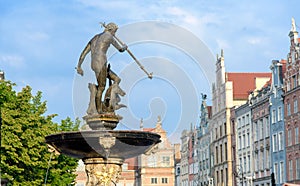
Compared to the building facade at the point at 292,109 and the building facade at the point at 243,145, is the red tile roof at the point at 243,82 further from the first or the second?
the building facade at the point at 292,109

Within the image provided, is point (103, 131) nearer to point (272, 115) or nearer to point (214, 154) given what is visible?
point (272, 115)

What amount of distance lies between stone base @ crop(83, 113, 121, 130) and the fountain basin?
2.28ft

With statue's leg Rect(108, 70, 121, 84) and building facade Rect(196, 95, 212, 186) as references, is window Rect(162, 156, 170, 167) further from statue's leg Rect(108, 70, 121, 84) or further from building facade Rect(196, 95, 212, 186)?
statue's leg Rect(108, 70, 121, 84)

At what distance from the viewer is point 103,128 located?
16.5 metres

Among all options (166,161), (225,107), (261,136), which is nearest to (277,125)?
(261,136)

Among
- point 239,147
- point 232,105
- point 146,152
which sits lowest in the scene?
point 146,152

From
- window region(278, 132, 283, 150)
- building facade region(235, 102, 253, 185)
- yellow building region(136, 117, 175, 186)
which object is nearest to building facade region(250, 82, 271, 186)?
building facade region(235, 102, 253, 185)

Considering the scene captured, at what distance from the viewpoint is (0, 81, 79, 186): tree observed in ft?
120

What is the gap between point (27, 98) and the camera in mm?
40188

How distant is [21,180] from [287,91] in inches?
956

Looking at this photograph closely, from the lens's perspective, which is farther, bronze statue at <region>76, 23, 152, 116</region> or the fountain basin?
bronze statue at <region>76, 23, 152, 116</region>

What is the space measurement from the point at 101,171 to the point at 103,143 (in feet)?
4.36

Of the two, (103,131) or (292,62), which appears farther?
(292,62)

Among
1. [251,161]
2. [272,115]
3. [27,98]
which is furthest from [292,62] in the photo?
[27,98]
